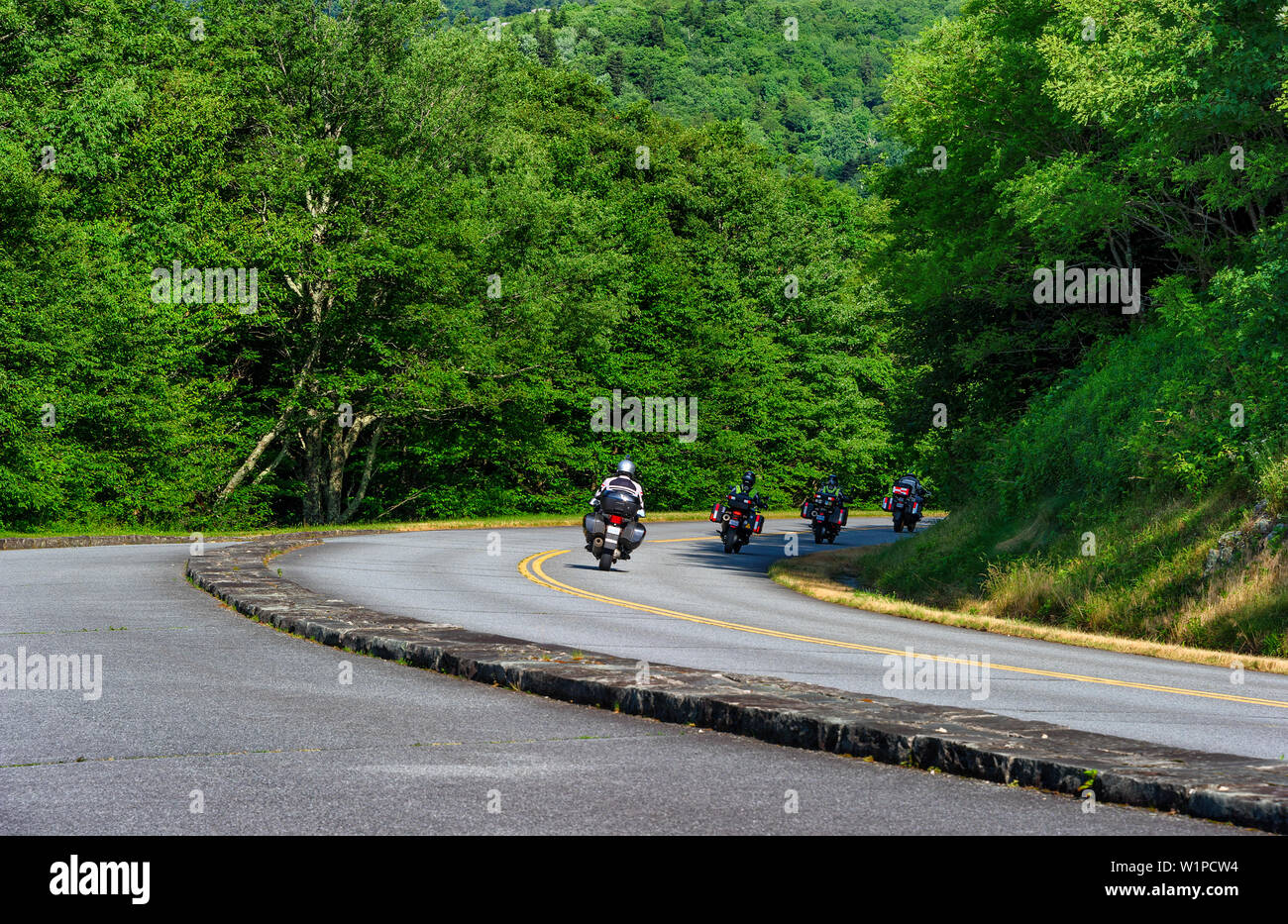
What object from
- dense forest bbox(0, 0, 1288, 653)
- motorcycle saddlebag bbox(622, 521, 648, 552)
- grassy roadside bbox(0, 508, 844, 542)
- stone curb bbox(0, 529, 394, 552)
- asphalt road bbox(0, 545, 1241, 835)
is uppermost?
dense forest bbox(0, 0, 1288, 653)

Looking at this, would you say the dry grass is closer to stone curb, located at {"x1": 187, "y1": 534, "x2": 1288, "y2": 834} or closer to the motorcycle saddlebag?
the motorcycle saddlebag

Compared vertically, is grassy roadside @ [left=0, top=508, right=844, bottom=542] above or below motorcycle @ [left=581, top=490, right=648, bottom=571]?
below

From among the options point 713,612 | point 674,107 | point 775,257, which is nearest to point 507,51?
point 775,257

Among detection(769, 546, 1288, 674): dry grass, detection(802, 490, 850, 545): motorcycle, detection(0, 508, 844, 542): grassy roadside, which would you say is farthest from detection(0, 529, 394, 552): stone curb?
detection(802, 490, 850, 545): motorcycle

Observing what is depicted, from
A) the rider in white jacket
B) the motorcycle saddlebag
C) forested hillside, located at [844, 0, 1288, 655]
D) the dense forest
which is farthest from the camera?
the motorcycle saddlebag

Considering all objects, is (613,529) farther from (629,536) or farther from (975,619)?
(975,619)

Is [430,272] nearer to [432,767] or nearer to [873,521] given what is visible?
[873,521]

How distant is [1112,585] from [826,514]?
19105 millimetres

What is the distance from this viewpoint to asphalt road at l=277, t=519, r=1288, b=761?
10.2 meters

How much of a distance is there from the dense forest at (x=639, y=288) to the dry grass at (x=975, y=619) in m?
0.87

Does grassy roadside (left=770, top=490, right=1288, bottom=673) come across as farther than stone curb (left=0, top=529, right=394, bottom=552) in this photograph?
No

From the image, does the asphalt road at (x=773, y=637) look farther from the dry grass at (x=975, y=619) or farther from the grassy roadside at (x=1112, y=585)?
the grassy roadside at (x=1112, y=585)

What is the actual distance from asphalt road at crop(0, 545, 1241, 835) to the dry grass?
9.05 meters

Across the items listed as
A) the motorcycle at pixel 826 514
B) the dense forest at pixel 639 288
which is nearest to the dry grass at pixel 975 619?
the dense forest at pixel 639 288
